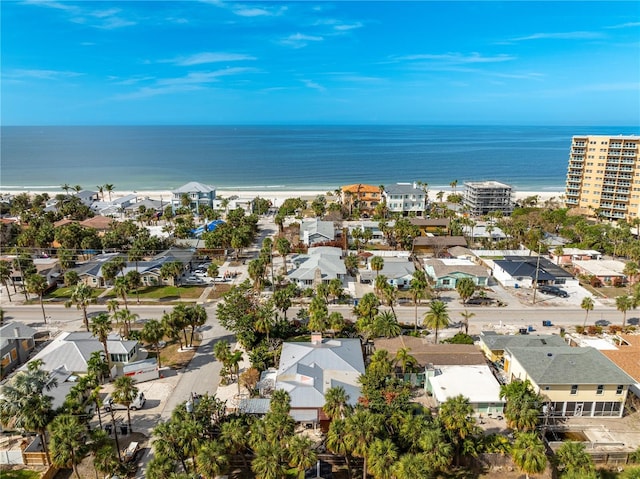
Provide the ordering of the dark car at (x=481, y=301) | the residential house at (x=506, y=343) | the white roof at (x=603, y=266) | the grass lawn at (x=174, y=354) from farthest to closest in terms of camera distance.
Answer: the white roof at (x=603, y=266) < the dark car at (x=481, y=301) < the grass lawn at (x=174, y=354) < the residential house at (x=506, y=343)

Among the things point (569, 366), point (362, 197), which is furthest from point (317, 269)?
point (362, 197)

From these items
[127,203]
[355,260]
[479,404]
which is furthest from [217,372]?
[127,203]

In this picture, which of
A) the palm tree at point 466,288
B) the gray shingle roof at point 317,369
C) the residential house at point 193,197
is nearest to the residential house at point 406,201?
the residential house at point 193,197

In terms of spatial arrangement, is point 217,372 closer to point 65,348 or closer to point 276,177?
point 65,348

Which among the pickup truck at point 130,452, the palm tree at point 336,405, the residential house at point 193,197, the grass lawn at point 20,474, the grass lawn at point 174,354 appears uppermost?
the residential house at point 193,197

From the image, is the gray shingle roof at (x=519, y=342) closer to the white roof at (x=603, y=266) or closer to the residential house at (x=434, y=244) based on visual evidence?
the white roof at (x=603, y=266)

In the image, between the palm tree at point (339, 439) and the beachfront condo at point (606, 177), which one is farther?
the beachfront condo at point (606, 177)
